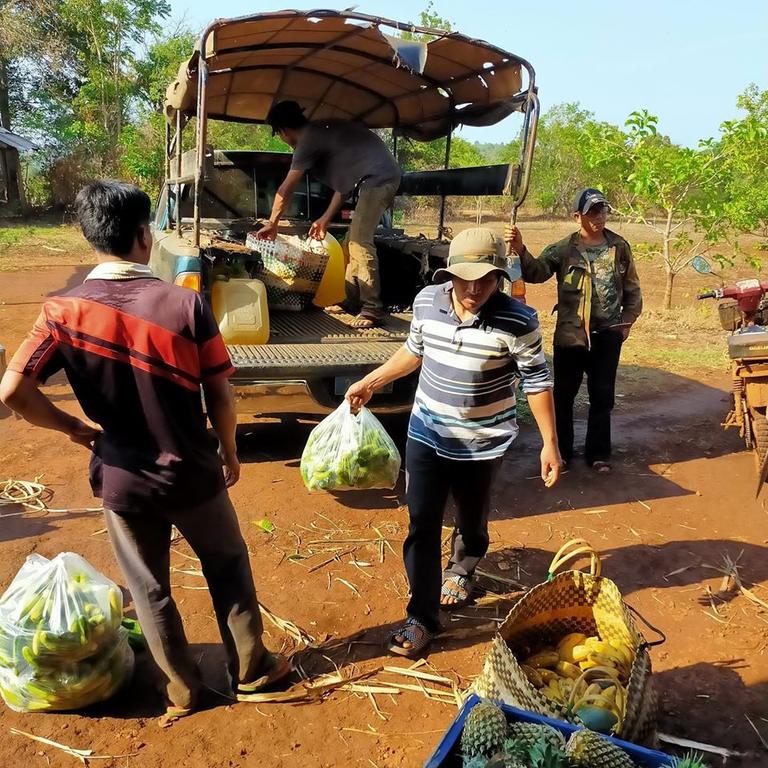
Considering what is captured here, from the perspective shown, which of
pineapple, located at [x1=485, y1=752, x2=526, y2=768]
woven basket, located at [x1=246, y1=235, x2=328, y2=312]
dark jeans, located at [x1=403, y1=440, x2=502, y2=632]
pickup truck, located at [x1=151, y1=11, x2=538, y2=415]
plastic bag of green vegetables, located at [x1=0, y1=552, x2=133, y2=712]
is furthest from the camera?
woven basket, located at [x1=246, y1=235, x2=328, y2=312]

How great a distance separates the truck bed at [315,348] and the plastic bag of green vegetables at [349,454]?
486 millimetres

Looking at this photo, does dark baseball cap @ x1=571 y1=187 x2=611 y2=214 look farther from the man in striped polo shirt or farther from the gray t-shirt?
the man in striped polo shirt

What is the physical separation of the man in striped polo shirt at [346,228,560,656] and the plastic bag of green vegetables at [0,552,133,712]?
1214 millimetres

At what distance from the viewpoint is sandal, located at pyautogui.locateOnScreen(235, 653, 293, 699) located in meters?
2.76

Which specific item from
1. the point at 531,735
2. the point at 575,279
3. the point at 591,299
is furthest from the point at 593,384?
the point at 531,735

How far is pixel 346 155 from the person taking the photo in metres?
5.58

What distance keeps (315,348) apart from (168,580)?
7.94 feet

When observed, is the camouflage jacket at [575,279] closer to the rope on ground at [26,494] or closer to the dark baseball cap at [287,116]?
the dark baseball cap at [287,116]

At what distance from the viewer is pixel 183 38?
3061 centimetres

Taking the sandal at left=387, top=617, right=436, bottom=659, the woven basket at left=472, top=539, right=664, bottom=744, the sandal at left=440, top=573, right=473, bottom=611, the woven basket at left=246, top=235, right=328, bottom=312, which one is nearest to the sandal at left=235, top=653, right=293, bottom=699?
the sandal at left=387, top=617, right=436, bottom=659

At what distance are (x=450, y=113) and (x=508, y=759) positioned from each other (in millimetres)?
5642

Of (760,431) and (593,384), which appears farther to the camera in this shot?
(593,384)

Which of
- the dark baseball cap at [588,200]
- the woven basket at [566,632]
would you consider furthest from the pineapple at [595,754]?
the dark baseball cap at [588,200]

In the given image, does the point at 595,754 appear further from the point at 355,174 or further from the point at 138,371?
the point at 355,174
